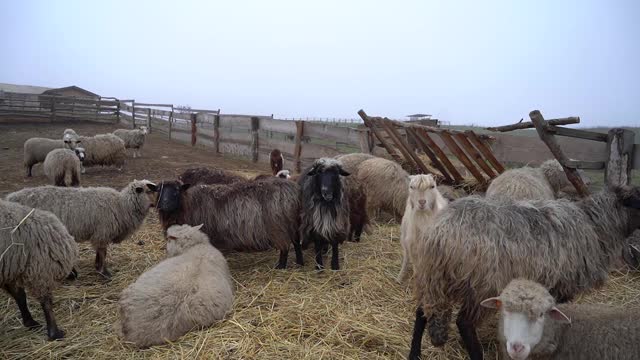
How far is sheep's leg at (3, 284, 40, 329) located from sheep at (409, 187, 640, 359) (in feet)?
12.5

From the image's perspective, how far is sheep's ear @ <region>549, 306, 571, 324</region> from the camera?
2.79 meters

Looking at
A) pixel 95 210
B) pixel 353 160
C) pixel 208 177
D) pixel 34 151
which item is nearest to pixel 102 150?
pixel 34 151

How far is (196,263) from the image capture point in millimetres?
4523

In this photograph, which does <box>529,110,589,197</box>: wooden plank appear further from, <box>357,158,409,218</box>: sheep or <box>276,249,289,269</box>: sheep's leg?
<box>276,249,289,269</box>: sheep's leg

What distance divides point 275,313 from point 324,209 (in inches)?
71.6

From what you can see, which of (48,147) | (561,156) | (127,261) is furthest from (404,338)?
(48,147)

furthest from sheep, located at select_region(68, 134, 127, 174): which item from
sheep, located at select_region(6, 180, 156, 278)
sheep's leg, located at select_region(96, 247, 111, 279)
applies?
sheep's leg, located at select_region(96, 247, 111, 279)

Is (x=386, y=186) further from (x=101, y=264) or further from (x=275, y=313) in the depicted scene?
(x=101, y=264)

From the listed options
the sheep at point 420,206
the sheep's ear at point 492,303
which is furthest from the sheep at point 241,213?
the sheep's ear at point 492,303

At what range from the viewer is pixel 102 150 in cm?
1309

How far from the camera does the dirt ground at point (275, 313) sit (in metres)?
3.63

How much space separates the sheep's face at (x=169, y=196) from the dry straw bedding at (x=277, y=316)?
0.86 metres

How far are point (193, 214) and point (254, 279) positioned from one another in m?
1.34

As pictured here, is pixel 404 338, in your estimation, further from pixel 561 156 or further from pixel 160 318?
pixel 561 156
